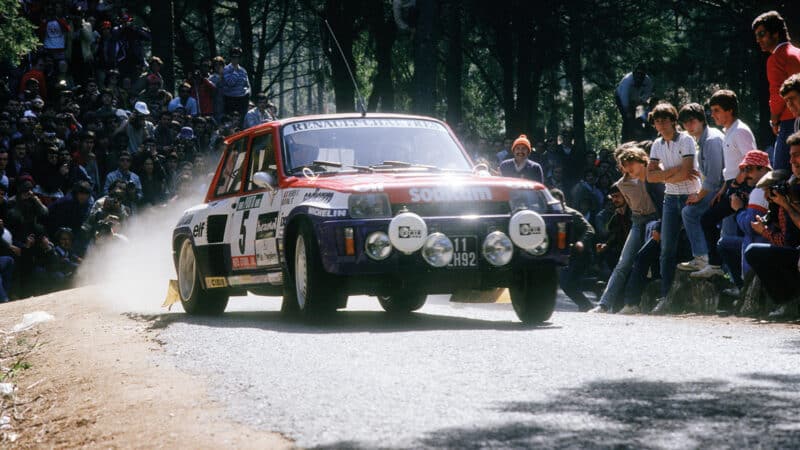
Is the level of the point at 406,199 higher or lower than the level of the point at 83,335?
higher

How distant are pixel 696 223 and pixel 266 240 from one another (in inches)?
173

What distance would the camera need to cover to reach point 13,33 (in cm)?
1933

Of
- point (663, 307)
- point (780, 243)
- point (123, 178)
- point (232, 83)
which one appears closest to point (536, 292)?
point (780, 243)

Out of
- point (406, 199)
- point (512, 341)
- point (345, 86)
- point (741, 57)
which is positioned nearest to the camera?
point (512, 341)

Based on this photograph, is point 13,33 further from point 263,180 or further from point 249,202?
point 263,180

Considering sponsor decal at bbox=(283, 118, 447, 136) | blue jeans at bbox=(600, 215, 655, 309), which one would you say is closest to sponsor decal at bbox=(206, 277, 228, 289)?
sponsor decal at bbox=(283, 118, 447, 136)

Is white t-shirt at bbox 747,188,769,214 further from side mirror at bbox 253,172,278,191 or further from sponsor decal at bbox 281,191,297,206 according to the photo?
side mirror at bbox 253,172,278,191

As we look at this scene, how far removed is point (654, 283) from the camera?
44.8 ft

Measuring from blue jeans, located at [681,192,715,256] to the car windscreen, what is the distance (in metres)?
2.58

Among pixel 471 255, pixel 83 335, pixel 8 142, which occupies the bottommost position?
pixel 83 335

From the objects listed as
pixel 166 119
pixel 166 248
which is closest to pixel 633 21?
pixel 166 119

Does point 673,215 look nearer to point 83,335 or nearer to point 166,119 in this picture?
point 83,335

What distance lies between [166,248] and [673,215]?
9798 millimetres

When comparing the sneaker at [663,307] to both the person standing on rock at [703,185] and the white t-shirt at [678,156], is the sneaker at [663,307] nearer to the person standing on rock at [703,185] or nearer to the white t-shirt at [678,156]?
the person standing on rock at [703,185]
